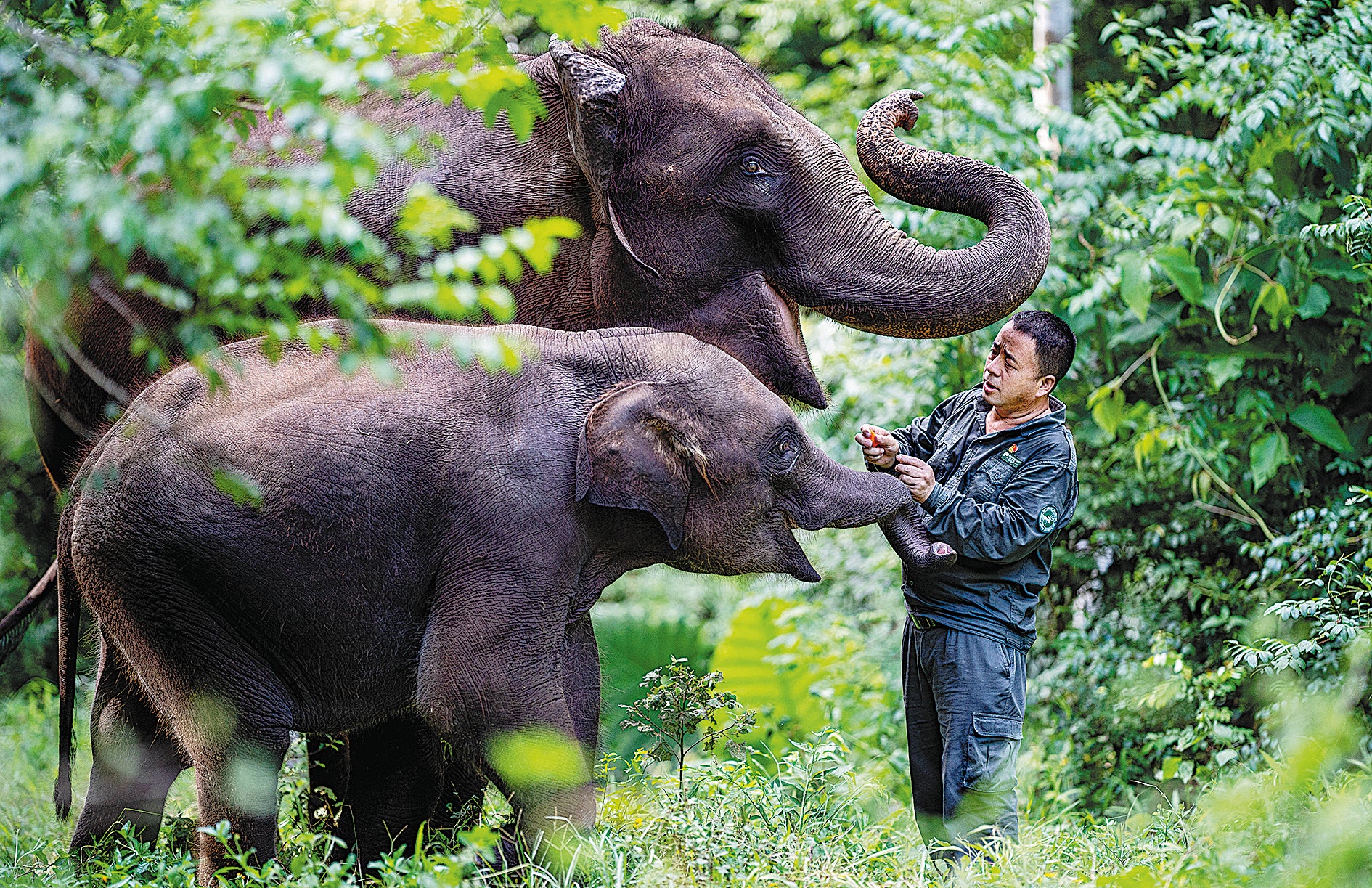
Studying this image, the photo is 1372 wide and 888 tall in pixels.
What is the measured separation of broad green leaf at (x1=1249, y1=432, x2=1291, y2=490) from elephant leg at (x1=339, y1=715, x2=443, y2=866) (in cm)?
348

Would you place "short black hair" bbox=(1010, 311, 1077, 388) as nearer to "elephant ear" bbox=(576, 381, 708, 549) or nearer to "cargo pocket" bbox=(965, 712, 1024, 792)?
"cargo pocket" bbox=(965, 712, 1024, 792)

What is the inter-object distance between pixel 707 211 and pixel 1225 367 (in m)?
2.89

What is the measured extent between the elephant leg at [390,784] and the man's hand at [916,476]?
159cm

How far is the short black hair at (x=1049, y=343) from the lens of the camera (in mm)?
4152

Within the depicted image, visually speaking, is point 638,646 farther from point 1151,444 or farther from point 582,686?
point 582,686

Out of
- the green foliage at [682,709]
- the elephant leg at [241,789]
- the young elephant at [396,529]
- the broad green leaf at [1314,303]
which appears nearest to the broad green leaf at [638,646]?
the broad green leaf at [1314,303]

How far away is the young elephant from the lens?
3.38 metres

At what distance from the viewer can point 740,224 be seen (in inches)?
156

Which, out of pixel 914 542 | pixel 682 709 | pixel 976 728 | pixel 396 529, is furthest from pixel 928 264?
pixel 396 529

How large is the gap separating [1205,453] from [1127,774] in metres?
1.45

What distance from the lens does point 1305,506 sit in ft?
19.7

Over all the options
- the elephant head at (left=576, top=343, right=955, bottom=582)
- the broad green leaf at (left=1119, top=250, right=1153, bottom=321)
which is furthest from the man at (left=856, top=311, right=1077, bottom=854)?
the broad green leaf at (left=1119, top=250, right=1153, bottom=321)

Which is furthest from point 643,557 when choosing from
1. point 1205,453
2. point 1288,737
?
point 1205,453

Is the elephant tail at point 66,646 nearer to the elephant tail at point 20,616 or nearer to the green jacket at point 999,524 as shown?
the elephant tail at point 20,616
